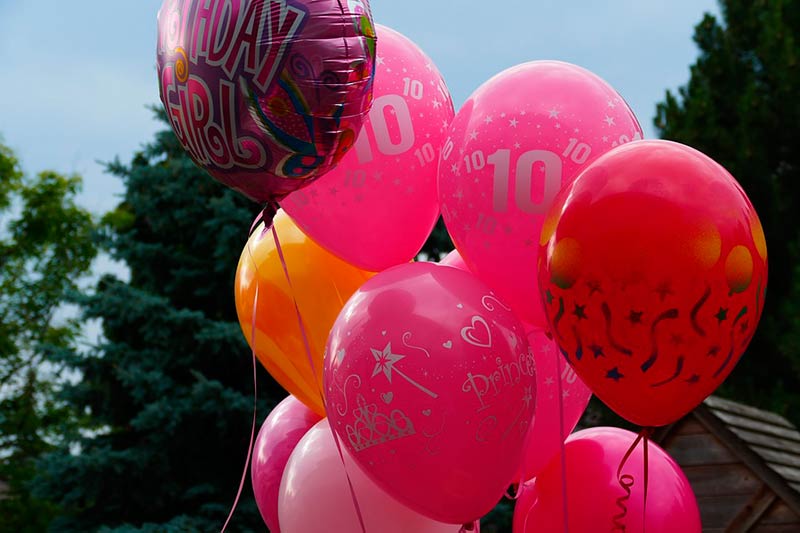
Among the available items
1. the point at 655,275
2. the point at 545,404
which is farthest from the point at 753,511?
the point at 655,275

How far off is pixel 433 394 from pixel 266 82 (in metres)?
0.93

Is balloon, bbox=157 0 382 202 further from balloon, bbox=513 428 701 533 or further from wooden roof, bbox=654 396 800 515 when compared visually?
wooden roof, bbox=654 396 800 515

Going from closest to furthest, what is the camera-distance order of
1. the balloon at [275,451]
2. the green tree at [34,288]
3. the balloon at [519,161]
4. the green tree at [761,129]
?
the balloon at [519,161] < the balloon at [275,451] < the green tree at [761,129] < the green tree at [34,288]

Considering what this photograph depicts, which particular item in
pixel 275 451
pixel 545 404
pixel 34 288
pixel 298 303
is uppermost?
pixel 298 303

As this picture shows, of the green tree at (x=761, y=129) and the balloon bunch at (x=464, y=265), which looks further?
the green tree at (x=761, y=129)

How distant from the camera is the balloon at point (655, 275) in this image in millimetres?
2131

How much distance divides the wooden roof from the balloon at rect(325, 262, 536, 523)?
10.7 feet

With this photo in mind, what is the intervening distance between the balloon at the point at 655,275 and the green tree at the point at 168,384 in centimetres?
629

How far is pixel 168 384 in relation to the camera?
841cm

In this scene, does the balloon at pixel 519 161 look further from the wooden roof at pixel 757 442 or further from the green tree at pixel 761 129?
the green tree at pixel 761 129

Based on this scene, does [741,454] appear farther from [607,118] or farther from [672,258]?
[672,258]

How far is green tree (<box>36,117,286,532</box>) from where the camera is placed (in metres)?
8.23

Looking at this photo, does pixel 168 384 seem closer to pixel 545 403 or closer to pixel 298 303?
pixel 298 303

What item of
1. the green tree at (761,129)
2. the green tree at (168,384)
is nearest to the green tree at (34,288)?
the green tree at (168,384)
